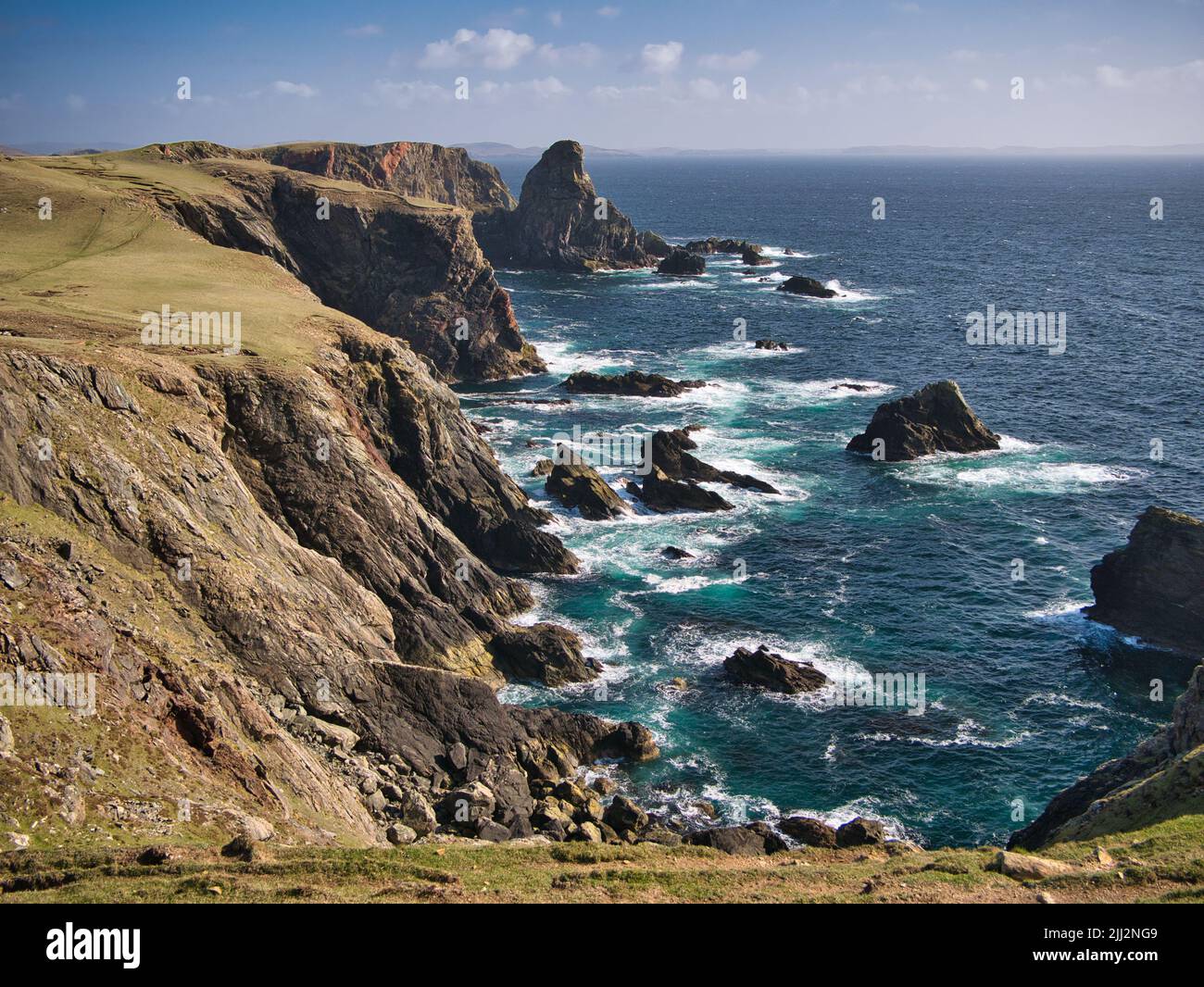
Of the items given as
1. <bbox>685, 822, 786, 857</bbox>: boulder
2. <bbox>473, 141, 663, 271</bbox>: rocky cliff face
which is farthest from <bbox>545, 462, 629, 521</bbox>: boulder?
<bbox>473, 141, 663, 271</bbox>: rocky cliff face

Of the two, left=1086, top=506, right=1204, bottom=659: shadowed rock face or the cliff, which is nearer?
the cliff

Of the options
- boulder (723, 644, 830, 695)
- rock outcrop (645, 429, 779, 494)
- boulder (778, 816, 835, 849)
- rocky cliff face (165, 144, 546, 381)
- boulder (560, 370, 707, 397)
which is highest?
rocky cliff face (165, 144, 546, 381)

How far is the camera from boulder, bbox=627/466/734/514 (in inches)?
2788

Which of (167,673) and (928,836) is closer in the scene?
(167,673)

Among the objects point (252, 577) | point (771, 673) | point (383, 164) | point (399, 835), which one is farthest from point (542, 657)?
point (383, 164)

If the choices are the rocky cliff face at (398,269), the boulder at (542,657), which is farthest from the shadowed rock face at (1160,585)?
the rocky cliff face at (398,269)

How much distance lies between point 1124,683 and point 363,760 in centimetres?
3886

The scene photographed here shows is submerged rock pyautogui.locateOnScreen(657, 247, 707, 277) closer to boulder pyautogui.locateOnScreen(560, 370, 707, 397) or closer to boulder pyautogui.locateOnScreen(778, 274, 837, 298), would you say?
boulder pyautogui.locateOnScreen(778, 274, 837, 298)

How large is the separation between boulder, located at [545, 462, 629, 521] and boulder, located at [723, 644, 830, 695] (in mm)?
22021

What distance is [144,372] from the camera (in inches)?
1695

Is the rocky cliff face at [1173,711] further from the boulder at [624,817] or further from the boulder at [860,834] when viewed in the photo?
the boulder at [624,817]
